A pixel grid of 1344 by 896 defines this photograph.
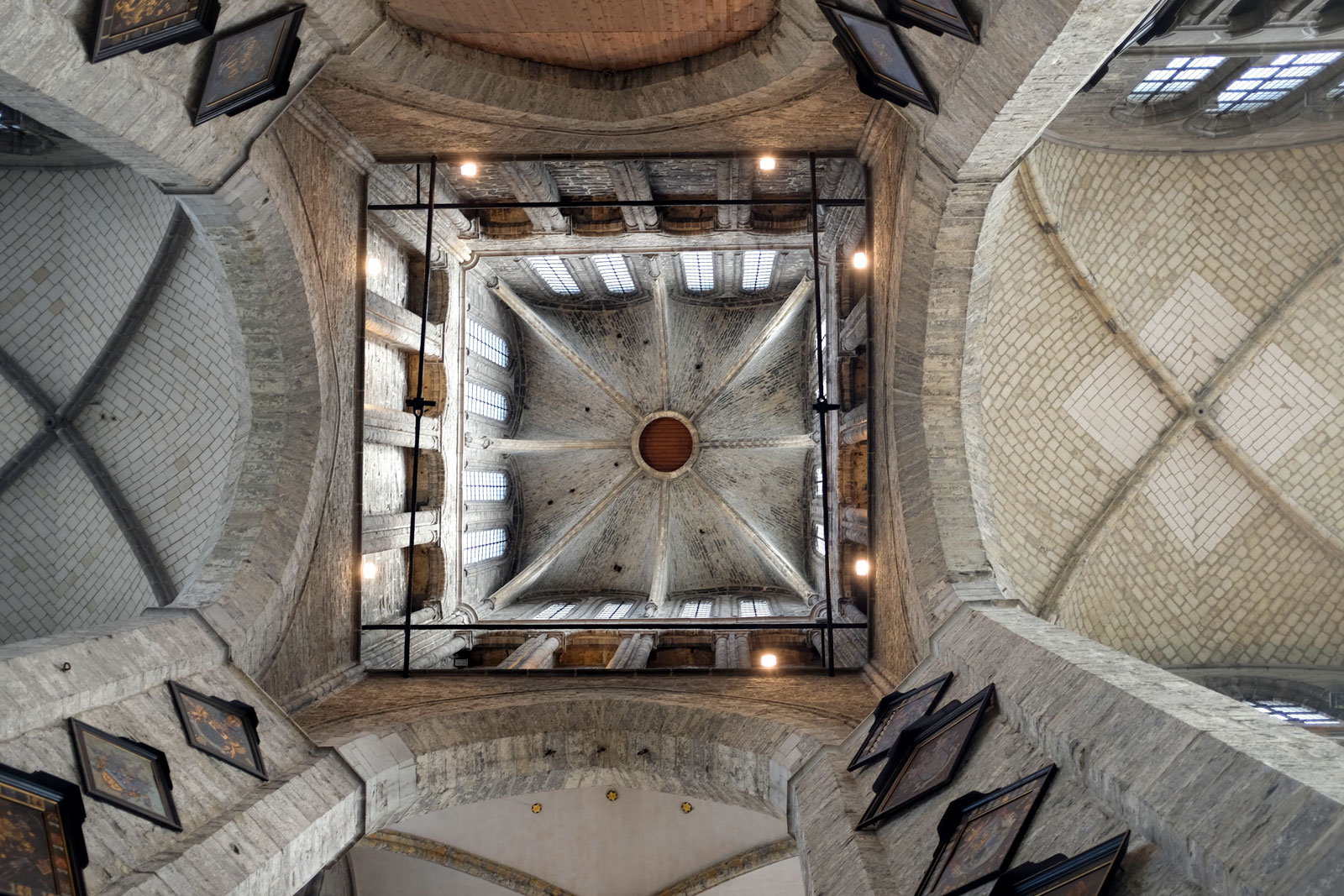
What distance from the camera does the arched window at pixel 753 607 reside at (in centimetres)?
1802

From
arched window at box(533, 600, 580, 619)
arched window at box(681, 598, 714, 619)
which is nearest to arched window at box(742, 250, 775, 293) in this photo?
arched window at box(681, 598, 714, 619)

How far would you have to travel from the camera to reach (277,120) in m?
9.62

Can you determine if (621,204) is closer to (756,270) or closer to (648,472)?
(756,270)

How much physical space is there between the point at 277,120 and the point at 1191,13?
1021 centimetres

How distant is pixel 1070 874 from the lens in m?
4.09

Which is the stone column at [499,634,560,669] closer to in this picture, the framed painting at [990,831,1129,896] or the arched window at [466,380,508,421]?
the arched window at [466,380,508,421]

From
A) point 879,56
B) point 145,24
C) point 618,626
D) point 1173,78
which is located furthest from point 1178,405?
point 145,24

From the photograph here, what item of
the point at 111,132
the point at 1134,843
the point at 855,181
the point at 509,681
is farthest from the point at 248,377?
the point at 1134,843

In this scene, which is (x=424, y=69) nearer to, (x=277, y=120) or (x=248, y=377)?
(x=277, y=120)

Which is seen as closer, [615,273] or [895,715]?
[895,715]

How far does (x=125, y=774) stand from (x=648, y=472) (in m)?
16.0

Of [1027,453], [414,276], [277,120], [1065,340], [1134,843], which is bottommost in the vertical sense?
[1134,843]

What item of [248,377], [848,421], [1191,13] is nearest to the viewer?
[1191,13]

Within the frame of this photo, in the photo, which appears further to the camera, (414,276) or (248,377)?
(414,276)
